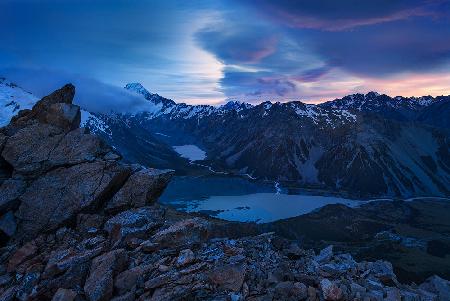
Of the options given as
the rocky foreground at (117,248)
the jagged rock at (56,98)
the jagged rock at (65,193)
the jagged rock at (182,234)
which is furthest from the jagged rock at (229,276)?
the jagged rock at (56,98)

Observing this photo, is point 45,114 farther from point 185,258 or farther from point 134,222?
point 185,258

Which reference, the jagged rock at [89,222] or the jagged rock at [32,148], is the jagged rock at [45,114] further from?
the jagged rock at [89,222]

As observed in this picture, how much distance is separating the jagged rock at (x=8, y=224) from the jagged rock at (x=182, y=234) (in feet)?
41.6

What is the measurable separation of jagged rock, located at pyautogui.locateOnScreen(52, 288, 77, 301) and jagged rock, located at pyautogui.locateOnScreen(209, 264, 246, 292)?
8.31 meters

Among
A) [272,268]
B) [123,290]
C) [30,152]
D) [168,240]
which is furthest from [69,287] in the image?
[30,152]

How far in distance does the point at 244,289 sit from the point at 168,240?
7056 mm

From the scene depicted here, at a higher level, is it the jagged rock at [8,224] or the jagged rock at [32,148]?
the jagged rock at [32,148]

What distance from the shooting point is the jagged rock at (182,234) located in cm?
2794

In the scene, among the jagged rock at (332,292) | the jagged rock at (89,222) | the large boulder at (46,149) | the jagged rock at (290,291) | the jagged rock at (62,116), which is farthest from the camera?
the jagged rock at (62,116)

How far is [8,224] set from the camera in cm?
3297

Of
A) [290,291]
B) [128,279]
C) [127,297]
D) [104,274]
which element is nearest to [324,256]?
[290,291]

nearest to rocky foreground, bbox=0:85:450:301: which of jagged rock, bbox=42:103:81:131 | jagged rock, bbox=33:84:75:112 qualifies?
jagged rock, bbox=42:103:81:131

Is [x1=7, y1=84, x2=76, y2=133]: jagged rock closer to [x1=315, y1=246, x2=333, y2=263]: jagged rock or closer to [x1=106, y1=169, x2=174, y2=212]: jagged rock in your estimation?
[x1=106, y1=169, x2=174, y2=212]: jagged rock

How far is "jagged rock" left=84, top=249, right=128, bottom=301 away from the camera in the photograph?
956 inches
